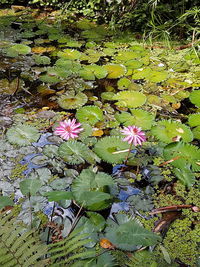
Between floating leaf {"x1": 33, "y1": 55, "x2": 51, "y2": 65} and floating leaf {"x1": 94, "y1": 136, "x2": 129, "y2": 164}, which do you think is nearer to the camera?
floating leaf {"x1": 94, "y1": 136, "x2": 129, "y2": 164}

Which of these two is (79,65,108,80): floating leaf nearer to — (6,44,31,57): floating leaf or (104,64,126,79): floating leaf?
(104,64,126,79): floating leaf

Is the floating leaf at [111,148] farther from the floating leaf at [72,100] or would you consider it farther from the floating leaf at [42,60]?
the floating leaf at [42,60]

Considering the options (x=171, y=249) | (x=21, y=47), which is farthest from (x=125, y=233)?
(x=21, y=47)

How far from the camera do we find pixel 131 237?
1.05 metres

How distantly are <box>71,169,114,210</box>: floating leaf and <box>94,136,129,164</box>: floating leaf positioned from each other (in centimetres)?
13

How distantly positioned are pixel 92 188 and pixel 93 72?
4.03 feet

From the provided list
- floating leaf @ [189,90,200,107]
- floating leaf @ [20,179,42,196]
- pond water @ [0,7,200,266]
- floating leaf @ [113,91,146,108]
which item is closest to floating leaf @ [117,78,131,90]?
pond water @ [0,7,200,266]

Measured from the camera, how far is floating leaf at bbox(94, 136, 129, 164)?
61.0 inches

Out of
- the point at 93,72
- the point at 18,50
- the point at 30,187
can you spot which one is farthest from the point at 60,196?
the point at 18,50

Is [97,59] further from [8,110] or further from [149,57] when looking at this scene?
[8,110]

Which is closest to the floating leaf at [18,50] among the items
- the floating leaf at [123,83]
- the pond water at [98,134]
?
the pond water at [98,134]

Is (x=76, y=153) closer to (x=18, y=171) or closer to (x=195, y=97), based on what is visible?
(x=18, y=171)

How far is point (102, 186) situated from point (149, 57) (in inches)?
63.5

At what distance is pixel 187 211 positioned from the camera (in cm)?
135
